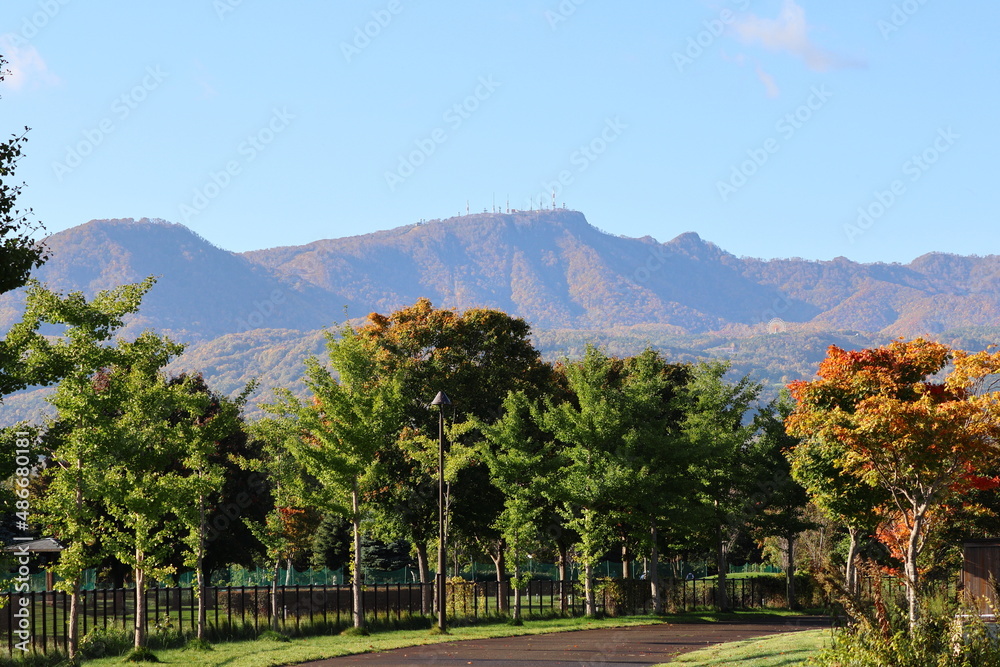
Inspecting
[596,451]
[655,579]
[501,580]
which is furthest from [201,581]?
[655,579]

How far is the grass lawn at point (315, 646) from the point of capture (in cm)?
2487

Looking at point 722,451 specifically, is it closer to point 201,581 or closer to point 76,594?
point 201,581

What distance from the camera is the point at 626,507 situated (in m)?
41.9

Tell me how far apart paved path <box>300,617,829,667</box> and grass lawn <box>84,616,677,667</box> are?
752mm

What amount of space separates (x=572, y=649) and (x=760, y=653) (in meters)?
6.15

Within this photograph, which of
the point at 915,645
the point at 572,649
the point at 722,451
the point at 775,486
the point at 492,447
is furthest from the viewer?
the point at 775,486

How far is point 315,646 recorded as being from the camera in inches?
1120

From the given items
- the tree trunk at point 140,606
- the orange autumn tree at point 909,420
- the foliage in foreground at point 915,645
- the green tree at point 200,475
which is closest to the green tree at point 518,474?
the green tree at point 200,475

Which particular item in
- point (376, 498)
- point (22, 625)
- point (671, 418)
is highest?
point (671, 418)

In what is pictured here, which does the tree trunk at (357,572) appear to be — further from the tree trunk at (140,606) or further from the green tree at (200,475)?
the tree trunk at (140,606)

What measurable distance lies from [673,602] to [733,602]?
686 cm

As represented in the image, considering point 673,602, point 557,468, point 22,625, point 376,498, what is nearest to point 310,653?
point 22,625

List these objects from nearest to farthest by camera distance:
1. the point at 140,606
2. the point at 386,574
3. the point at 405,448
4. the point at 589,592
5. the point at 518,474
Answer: the point at 140,606
the point at 405,448
the point at 518,474
the point at 589,592
the point at 386,574

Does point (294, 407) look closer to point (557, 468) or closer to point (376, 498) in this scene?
point (376, 498)
